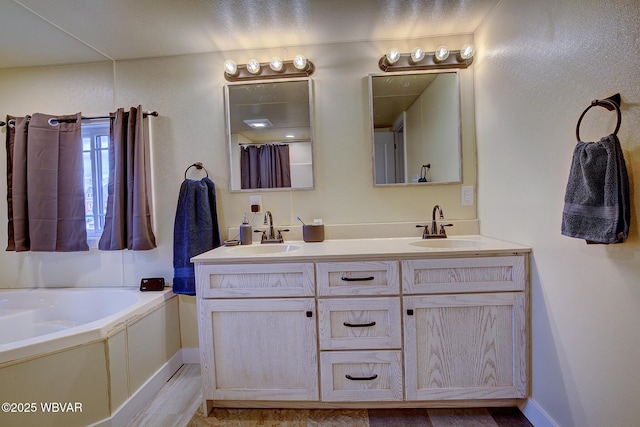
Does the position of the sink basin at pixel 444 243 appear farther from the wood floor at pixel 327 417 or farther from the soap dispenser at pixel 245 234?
the soap dispenser at pixel 245 234

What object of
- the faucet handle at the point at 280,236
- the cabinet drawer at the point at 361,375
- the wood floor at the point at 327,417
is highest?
the faucet handle at the point at 280,236

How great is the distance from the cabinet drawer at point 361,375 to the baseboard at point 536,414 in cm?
62

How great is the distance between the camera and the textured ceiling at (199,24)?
149cm

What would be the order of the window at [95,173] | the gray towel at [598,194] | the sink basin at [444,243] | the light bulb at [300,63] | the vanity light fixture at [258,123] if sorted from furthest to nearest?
1. the window at [95,173]
2. the vanity light fixture at [258,123]
3. the light bulb at [300,63]
4. the sink basin at [444,243]
5. the gray towel at [598,194]

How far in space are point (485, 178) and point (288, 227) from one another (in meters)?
1.30

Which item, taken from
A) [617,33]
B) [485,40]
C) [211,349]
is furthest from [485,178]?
[211,349]

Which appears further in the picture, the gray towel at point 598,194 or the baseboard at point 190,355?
the baseboard at point 190,355

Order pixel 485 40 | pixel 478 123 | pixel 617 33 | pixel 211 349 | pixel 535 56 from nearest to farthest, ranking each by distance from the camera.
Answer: pixel 617 33 < pixel 535 56 < pixel 211 349 < pixel 485 40 < pixel 478 123

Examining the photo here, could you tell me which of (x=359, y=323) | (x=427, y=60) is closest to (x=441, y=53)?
(x=427, y=60)

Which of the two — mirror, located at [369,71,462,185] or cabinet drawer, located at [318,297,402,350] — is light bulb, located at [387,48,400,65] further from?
cabinet drawer, located at [318,297,402,350]

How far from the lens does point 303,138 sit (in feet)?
6.21

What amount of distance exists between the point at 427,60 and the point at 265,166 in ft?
4.12

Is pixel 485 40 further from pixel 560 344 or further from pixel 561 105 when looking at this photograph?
pixel 560 344

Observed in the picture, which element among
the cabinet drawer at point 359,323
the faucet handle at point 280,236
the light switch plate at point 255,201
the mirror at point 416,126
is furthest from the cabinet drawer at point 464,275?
the light switch plate at point 255,201
